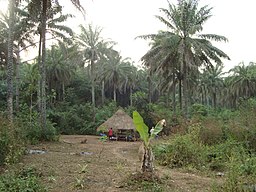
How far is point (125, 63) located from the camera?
45.8 meters

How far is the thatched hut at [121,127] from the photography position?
24406 millimetres

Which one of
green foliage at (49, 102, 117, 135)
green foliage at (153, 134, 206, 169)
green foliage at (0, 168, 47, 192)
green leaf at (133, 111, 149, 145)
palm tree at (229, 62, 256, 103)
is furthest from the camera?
palm tree at (229, 62, 256, 103)

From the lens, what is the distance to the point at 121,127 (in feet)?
80.9

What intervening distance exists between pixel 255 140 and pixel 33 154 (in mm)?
9864

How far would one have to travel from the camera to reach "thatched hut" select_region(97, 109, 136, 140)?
24406 millimetres

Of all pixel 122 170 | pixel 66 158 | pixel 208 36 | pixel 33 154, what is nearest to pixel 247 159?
pixel 122 170

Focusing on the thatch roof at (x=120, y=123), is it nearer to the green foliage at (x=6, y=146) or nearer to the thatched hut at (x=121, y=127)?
the thatched hut at (x=121, y=127)

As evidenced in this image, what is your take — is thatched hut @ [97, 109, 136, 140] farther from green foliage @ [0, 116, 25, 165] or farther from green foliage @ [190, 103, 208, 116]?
green foliage @ [0, 116, 25, 165]

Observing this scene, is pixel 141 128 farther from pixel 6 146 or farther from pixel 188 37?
pixel 188 37

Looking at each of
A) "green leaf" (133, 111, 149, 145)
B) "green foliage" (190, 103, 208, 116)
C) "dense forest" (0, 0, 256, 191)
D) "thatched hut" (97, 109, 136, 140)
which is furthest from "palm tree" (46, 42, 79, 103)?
"green leaf" (133, 111, 149, 145)

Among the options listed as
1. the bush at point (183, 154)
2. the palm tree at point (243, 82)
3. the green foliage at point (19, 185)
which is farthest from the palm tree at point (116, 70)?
the green foliage at point (19, 185)

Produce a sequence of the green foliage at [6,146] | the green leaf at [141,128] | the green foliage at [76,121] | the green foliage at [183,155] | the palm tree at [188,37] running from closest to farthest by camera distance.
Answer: the green leaf at [141,128]
the green foliage at [6,146]
the green foliage at [183,155]
the palm tree at [188,37]
the green foliage at [76,121]

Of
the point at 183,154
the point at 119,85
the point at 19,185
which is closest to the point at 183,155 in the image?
the point at 183,154

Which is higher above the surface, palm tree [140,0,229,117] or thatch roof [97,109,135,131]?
palm tree [140,0,229,117]
